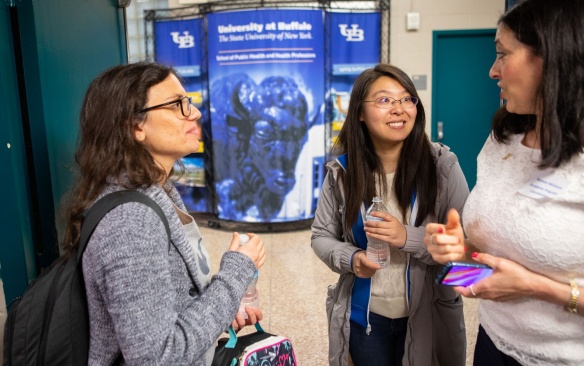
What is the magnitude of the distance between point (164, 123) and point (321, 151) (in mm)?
4115

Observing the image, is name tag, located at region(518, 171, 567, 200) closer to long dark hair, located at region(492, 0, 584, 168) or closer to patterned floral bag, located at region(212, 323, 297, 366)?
long dark hair, located at region(492, 0, 584, 168)

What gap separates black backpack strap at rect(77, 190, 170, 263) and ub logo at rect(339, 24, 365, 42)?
4.78 m

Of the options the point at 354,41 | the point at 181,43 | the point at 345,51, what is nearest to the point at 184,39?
the point at 181,43

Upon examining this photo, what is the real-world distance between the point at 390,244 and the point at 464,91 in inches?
200

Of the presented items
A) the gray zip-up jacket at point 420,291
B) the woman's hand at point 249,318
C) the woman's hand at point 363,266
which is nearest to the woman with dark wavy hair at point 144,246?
the woman's hand at point 249,318

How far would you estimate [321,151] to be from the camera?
17.4ft

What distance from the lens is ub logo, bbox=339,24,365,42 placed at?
539 centimetres

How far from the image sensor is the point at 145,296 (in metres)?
0.99

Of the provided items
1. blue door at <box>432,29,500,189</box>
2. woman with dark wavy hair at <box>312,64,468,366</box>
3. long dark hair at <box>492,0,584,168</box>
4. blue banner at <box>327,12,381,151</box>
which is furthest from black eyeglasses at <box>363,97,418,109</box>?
blue door at <box>432,29,500,189</box>

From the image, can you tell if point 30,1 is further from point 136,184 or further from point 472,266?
point 472,266

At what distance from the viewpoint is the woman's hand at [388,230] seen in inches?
61.8

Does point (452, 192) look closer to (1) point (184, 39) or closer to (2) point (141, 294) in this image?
(2) point (141, 294)

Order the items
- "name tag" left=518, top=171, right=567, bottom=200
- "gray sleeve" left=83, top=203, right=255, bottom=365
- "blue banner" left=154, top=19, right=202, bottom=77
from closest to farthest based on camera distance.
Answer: "gray sleeve" left=83, top=203, right=255, bottom=365 < "name tag" left=518, top=171, right=567, bottom=200 < "blue banner" left=154, top=19, right=202, bottom=77

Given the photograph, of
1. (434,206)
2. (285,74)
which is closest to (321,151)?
(285,74)
